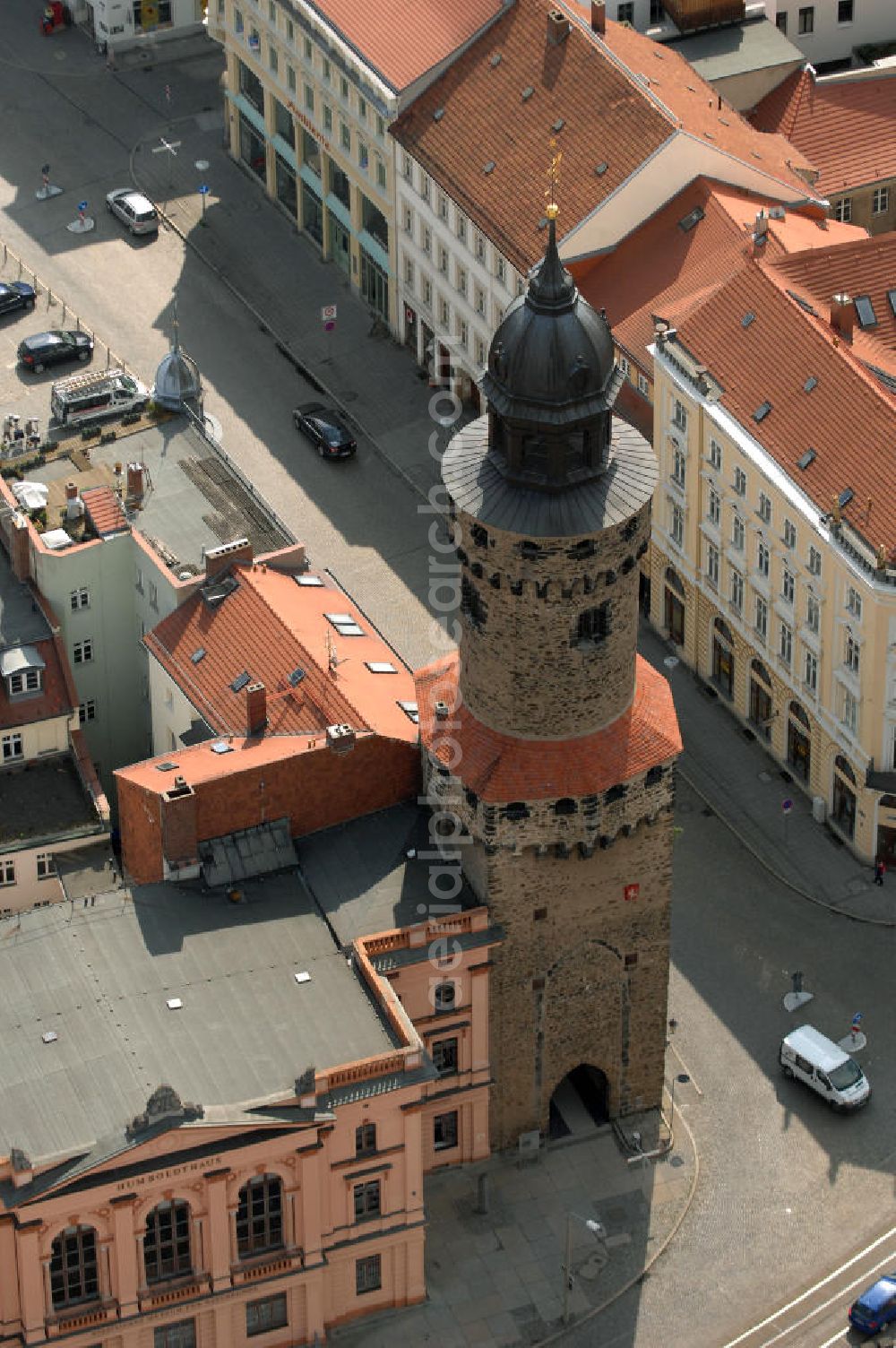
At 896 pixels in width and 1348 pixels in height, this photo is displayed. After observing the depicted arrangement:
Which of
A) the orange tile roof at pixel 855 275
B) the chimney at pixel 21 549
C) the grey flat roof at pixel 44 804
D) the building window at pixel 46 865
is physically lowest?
the building window at pixel 46 865

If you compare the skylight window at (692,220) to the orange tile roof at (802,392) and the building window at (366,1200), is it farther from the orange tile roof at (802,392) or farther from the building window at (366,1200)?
the building window at (366,1200)

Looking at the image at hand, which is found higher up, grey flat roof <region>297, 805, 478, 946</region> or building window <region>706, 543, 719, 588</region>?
grey flat roof <region>297, 805, 478, 946</region>

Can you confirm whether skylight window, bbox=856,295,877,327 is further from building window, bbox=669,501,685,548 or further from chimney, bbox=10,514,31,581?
chimney, bbox=10,514,31,581

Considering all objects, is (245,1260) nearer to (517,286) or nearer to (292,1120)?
(292,1120)

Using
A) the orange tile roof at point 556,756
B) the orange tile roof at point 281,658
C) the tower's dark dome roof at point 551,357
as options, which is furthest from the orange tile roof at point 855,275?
the tower's dark dome roof at point 551,357

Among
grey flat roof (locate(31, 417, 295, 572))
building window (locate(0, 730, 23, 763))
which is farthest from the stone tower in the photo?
building window (locate(0, 730, 23, 763))

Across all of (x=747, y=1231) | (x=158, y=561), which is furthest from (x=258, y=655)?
(x=747, y=1231)
